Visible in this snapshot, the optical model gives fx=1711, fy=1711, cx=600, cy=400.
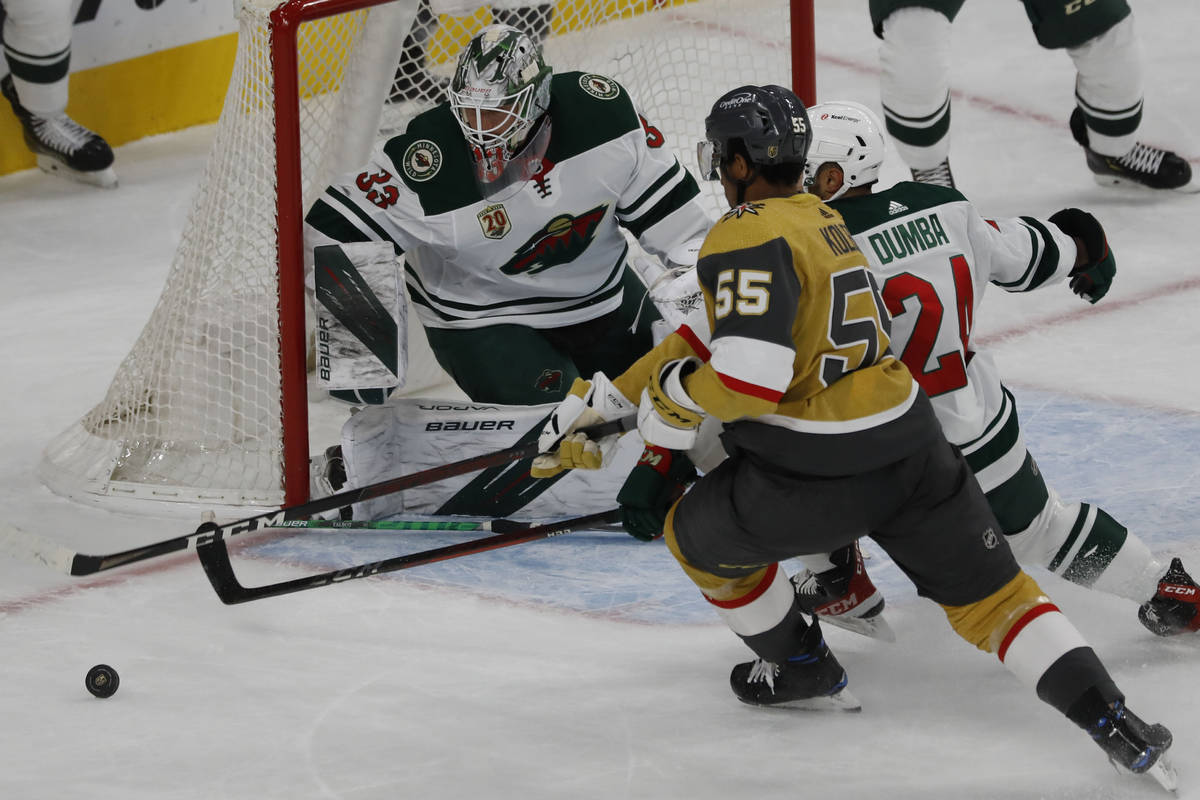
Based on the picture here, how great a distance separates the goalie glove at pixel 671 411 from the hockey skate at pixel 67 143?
3.56 m

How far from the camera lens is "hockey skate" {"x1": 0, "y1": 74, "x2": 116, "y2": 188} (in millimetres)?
5305

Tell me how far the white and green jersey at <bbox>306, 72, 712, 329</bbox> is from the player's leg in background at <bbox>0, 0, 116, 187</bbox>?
2342 millimetres

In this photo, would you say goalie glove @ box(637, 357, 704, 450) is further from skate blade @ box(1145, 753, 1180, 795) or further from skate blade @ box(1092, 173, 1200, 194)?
skate blade @ box(1092, 173, 1200, 194)

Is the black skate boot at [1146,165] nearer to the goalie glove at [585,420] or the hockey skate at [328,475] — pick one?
the hockey skate at [328,475]

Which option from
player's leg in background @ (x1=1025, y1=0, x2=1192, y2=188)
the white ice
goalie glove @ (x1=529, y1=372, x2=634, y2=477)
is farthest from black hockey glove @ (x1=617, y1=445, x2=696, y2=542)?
player's leg in background @ (x1=1025, y1=0, x2=1192, y2=188)

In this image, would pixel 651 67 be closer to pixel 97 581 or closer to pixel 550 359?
pixel 550 359

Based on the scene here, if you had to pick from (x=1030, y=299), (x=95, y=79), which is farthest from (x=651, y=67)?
(x=95, y=79)

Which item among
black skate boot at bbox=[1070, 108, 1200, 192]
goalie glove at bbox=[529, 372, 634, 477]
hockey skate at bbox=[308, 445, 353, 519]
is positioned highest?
goalie glove at bbox=[529, 372, 634, 477]

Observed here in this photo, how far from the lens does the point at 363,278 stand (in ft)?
10.1

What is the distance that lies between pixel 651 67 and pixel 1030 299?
3.86 ft

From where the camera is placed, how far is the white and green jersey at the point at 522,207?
3133mm

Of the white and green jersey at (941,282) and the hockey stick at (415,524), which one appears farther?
the hockey stick at (415,524)

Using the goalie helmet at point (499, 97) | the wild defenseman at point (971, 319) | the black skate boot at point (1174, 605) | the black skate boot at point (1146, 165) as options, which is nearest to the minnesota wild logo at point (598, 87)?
the goalie helmet at point (499, 97)

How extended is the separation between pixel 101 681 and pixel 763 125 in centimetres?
129
